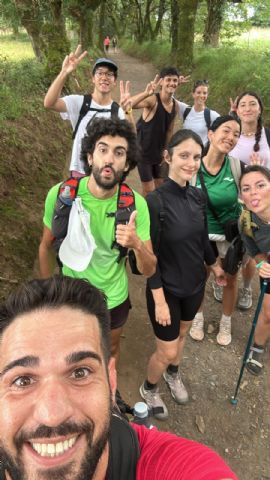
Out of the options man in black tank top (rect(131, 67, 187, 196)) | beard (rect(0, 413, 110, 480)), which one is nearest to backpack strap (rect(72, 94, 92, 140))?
man in black tank top (rect(131, 67, 187, 196))

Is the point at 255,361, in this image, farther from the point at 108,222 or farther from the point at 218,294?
the point at 108,222

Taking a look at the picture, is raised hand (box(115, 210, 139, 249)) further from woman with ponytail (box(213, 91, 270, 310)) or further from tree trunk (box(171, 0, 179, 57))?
tree trunk (box(171, 0, 179, 57))

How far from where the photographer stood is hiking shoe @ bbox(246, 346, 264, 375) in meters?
3.93

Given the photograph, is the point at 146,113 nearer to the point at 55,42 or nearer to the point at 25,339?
the point at 25,339

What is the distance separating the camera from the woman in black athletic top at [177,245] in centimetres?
285

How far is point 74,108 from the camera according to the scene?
13.6 feet

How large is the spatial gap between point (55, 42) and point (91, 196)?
8.37 meters

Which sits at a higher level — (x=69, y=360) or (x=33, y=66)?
(x=33, y=66)

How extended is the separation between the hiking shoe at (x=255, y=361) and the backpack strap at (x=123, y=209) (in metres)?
2.24

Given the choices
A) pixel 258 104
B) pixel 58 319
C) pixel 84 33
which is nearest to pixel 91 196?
pixel 58 319

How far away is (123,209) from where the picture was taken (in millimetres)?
2662

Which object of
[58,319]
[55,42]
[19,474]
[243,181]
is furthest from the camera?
[55,42]

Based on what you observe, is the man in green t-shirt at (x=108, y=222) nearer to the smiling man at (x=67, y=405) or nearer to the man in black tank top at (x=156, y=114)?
the smiling man at (x=67, y=405)

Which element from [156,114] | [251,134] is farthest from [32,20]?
[251,134]
